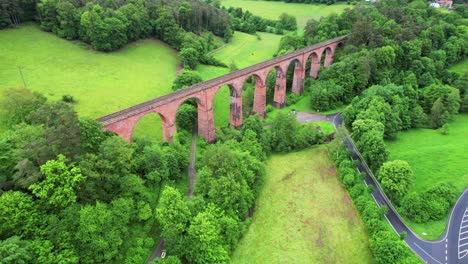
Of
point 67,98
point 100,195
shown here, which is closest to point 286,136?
point 100,195

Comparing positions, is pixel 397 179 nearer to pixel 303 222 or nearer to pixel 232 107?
pixel 303 222

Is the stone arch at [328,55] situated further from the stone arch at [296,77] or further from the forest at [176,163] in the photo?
the stone arch at [296,77]

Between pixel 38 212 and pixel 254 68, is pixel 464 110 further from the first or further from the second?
pixel 38 212

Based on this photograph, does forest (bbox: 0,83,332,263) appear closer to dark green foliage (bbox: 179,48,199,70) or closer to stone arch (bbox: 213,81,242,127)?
stone arch (bbox: 213,81,242,127)

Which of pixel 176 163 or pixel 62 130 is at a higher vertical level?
pixel 62 130

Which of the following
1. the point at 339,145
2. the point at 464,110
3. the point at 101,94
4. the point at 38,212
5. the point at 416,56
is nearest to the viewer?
the point at 38,212

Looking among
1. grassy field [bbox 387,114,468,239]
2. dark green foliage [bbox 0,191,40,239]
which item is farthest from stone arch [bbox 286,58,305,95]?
dark green foliage [bbox 0,191,40,239]

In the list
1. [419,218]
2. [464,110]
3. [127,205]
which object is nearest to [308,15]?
[464,110]
